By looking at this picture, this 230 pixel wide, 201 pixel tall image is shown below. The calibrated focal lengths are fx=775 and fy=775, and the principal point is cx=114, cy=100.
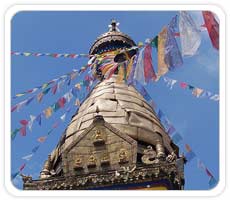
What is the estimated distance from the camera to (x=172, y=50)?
17.5m

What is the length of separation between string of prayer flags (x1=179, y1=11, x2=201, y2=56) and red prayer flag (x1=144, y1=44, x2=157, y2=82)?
962mm

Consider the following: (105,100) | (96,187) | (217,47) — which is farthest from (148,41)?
(105,100)

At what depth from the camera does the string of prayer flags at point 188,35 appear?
665 inches

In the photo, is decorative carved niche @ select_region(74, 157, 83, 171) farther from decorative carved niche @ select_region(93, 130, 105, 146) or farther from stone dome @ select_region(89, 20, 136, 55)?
stone dome @ select_region(89, 20, 136, 55)

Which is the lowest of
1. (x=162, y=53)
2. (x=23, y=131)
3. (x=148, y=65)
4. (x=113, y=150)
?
(x=113, y=150)

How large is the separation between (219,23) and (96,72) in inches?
388

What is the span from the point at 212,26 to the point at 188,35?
1.12 m

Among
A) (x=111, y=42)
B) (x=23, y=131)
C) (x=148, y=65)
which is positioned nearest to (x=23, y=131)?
(x=23, y=131)

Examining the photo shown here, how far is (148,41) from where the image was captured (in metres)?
18.0

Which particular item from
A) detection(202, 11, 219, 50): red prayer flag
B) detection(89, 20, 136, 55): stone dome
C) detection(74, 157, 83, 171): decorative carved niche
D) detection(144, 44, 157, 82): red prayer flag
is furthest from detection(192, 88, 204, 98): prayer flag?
detection(89, 20, 136, 55): stone dome

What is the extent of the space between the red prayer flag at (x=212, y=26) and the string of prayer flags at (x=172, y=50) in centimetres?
116

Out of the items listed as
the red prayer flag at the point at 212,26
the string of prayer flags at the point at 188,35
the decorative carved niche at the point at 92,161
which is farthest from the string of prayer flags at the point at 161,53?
the decorative carved niche at the point at 92,161

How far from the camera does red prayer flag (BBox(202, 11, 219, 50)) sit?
15688 millimetres
